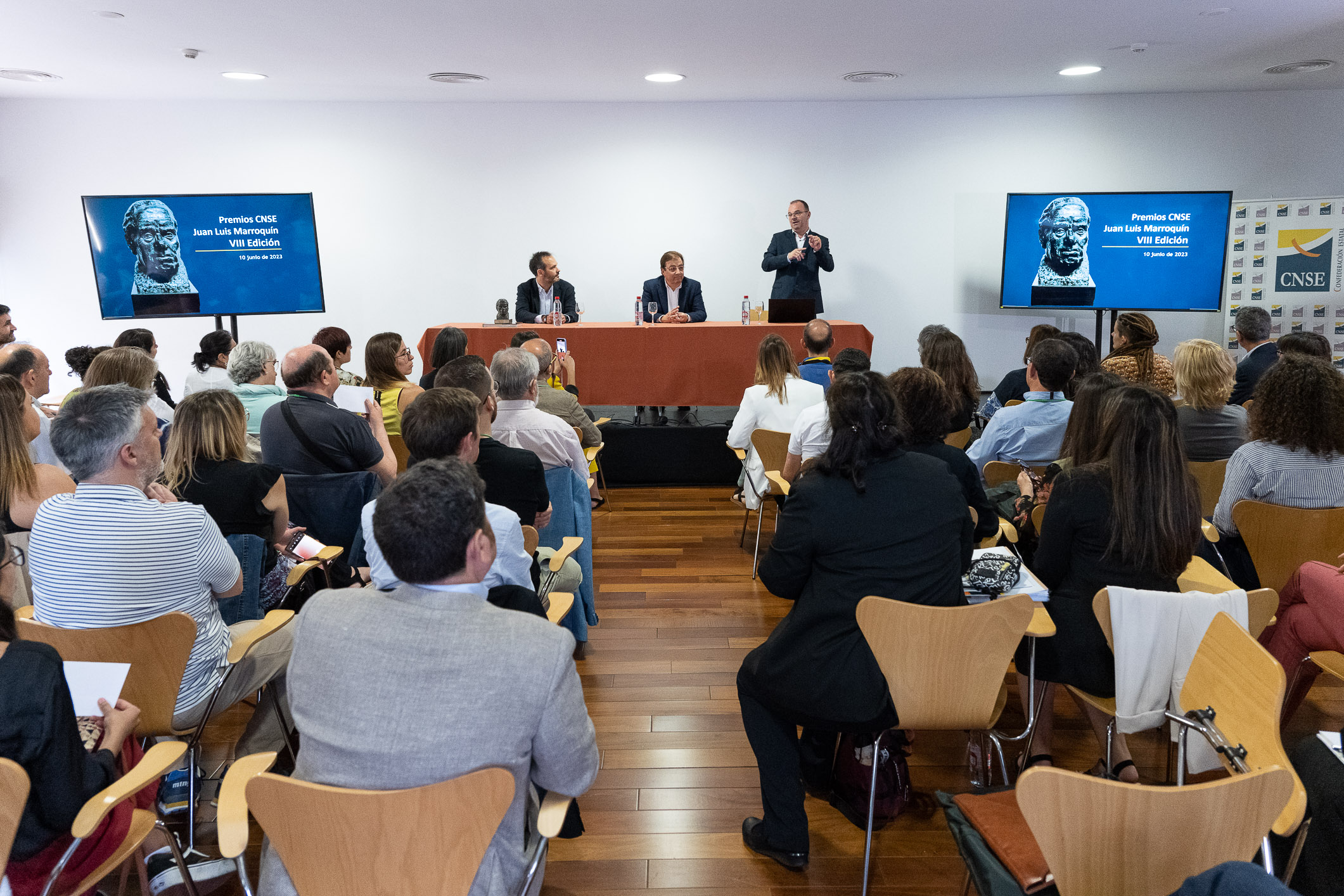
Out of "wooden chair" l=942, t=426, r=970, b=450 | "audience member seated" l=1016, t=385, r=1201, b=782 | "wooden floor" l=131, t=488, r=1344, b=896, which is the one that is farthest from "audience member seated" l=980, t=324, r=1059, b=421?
"audience member seated" l=1016, t=385, r=1201, b=782

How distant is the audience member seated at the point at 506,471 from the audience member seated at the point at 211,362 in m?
2.38

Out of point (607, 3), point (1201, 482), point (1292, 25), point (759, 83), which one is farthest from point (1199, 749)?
point (759, 83)

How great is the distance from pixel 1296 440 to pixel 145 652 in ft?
11.6

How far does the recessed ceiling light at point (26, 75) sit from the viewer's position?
6.86 metres

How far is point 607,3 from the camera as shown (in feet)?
17.0

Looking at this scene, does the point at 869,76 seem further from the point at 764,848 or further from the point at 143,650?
the point at 143,650

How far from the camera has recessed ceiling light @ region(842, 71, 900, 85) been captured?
7.22 metres

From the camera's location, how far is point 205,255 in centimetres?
742

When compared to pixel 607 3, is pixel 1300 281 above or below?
below

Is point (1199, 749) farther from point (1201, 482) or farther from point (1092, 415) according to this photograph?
point (1201, 482)

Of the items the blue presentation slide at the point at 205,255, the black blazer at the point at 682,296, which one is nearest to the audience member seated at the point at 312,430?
Answer: the black blazer at the point at 682,296

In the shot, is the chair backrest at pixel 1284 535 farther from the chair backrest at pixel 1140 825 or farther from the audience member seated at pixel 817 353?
the audience member seated at pixel 817 353

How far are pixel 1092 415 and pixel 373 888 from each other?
2.27 meters

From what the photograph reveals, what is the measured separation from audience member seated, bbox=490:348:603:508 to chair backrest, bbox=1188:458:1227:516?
2.61m
